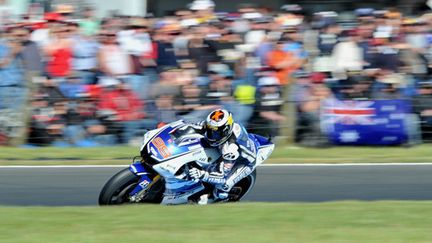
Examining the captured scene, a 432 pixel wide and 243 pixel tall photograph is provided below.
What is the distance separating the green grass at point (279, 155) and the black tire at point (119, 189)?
11.0 feet

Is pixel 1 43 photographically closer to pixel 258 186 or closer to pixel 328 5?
pixel 258 186

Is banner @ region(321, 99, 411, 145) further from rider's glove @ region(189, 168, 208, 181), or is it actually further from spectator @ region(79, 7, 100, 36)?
rider's glove @ region(189, 168, 208, 181)

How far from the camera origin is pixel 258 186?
9852 mm

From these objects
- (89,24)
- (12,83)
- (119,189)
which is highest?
(89,24)

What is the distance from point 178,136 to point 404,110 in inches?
196

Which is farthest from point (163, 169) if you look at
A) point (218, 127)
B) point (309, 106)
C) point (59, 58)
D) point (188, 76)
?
point (59, 58)

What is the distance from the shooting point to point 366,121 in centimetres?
1184

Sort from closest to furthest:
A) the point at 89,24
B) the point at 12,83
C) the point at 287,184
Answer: the point at 287,184 → the point at 12,83 → the point at 89,24

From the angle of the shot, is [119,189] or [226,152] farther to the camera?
[226,152]

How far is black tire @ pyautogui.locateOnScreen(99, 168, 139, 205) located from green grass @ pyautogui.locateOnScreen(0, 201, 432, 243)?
0.49 metres

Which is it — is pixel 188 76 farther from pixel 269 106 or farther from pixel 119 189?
pixel 119 189

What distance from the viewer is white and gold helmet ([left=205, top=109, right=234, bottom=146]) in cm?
775

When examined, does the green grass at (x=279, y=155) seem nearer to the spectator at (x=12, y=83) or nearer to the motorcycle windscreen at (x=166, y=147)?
the spectator at (x=12, y=83)

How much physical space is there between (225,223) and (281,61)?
19.9 feet
